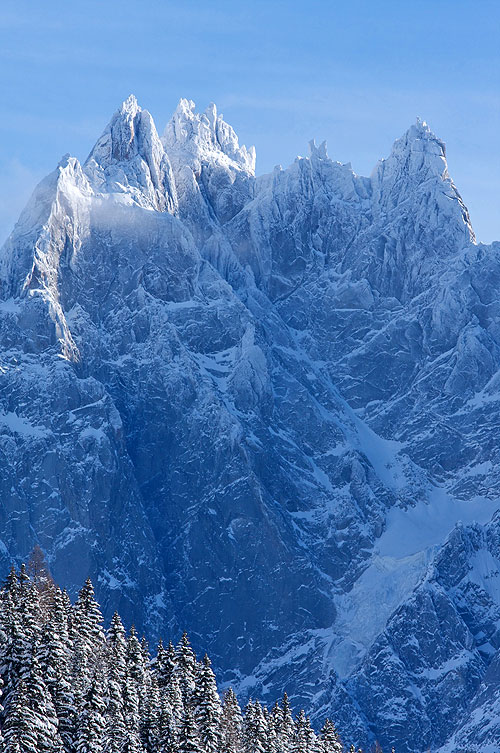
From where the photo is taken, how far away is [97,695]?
13675cm

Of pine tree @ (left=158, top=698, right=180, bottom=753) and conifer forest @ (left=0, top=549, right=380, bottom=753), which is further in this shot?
pine tree @ (left=158, top=698, right=180, bottom=753)

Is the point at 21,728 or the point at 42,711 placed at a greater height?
the point at 42,711

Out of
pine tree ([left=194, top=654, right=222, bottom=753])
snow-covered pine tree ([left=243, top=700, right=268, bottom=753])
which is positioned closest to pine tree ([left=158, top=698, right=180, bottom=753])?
pine tree ([left=194, top=654, right=222, bottom=753])

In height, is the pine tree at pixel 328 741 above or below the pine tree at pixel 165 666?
below

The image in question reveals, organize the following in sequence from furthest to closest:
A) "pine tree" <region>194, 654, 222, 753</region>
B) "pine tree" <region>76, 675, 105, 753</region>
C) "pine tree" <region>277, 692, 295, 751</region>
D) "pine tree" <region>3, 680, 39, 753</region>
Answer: "pine tree" <region>277, 692, 295, 751</region>
"pine tree" <region>194, 654, 222, 753</region>
"pine tree" <region>76, 675, 105, 753</region>
"pine tree" <region>3, 680, 39, 753</region>

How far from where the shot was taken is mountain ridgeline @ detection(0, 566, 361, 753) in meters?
130

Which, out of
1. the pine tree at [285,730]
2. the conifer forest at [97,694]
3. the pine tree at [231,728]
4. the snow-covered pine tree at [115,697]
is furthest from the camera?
the pine tree at [285,730]

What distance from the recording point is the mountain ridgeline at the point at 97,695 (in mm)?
130125

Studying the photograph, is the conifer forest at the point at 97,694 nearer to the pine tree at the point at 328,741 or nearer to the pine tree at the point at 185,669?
the pine tree at the point at 185,669

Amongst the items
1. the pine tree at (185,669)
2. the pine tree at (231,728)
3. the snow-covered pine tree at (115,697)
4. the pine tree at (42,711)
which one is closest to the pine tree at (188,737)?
the snow-covered pine tree at (115,697)

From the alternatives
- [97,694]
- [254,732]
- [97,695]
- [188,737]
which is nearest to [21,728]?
[97,695]

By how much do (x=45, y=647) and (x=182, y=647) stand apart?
20.8 metres

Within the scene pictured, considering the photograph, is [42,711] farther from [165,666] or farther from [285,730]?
[285,730]

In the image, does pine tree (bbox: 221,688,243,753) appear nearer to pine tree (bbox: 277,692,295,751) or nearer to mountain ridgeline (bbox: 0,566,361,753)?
mountain ridgeline (bbox: 0,566,361,753)
